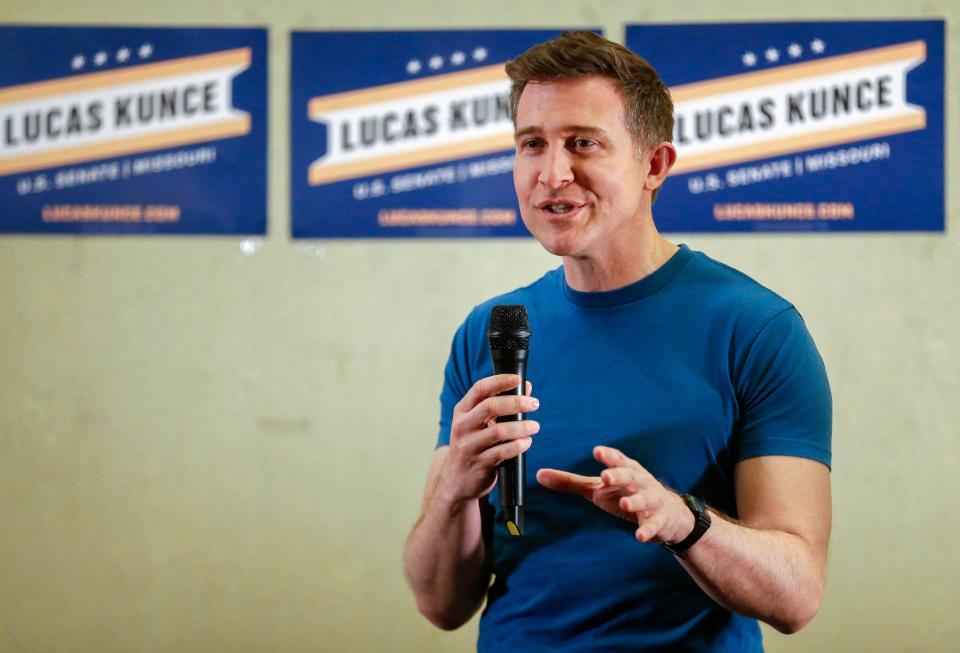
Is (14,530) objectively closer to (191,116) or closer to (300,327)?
(300,327)

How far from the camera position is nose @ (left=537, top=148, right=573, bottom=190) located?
1358 mm

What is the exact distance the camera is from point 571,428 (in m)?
1.38

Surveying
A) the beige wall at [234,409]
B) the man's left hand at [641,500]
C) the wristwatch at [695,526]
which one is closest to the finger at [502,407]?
the man's left hand at [641,500]

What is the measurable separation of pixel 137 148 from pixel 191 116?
21 centimetres

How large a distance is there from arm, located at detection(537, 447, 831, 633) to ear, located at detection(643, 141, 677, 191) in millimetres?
479

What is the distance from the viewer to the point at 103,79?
307cm

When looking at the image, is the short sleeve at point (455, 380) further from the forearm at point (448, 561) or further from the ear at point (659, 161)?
the ear at point (659, 161)

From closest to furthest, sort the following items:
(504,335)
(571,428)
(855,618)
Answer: (504,335)
(571,428)
(855,618)

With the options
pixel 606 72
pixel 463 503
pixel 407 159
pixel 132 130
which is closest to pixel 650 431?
pixel 463 503

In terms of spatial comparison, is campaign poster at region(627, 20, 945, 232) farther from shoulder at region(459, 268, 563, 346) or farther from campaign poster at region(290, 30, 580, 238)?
shoulder at region(459, 268, 563, 346)

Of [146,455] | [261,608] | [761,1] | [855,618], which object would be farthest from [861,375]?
[146,455]

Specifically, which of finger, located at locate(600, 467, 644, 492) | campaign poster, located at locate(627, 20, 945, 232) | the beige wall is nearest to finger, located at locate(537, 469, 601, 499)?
finger, located at locate(600, 467, 644, 492)

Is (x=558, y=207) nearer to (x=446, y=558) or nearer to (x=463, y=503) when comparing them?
(x=463, y=503)

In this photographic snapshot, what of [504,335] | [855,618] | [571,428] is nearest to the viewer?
[504,335]
